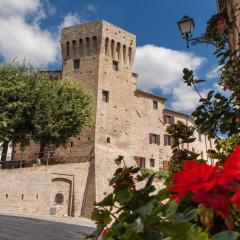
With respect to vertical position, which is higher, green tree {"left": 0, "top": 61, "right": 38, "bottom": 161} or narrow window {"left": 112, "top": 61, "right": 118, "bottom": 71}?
narrow window {"left": 112, "top": 61, "right": 118, "bottom": 71}

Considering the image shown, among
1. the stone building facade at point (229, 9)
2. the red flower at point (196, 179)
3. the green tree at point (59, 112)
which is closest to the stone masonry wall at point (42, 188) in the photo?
the green tree at point (59, 112)

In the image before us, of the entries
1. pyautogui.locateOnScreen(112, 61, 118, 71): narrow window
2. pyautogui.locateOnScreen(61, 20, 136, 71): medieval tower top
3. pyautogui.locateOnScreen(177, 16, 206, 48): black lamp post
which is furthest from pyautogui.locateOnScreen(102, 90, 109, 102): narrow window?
pyautogui.locateOnScreen(177, 16, 206, 48): black lamp post

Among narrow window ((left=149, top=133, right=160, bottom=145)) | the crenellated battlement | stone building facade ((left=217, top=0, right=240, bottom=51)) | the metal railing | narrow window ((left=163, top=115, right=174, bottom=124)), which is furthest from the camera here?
narrow window ((left=163, top=115, right=174, bottom=124))

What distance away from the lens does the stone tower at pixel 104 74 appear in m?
32.8

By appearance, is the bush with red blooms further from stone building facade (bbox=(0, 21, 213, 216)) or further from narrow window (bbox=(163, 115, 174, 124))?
narrow window (bbox=(163, 115, 174, 124))

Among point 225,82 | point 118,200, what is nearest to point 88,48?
point 225,82

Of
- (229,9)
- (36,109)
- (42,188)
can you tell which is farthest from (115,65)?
(229,9)

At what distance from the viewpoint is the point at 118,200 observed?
171 centimetres

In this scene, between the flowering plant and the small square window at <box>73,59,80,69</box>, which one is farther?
the small square window at <box>73,59,80,69</box>

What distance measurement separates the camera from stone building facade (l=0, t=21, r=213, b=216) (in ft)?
91.0

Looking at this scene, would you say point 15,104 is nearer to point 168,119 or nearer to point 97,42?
point 97,42

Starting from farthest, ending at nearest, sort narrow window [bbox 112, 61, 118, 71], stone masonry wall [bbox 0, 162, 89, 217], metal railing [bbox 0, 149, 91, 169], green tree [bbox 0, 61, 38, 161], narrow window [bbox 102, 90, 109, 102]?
narrow window [bbox 112, 61, 118, 71], narrow window [bbox 102, 90, 109, 102], metal railing [bbox 0, 149, 91, 169], green tree [bbox 0, 61, 38, 161], stone masonry wall [bbox 0, 162, 89, 217]

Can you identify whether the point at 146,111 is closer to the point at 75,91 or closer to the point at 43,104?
the point at 75,91

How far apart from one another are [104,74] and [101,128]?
5.57 meters
